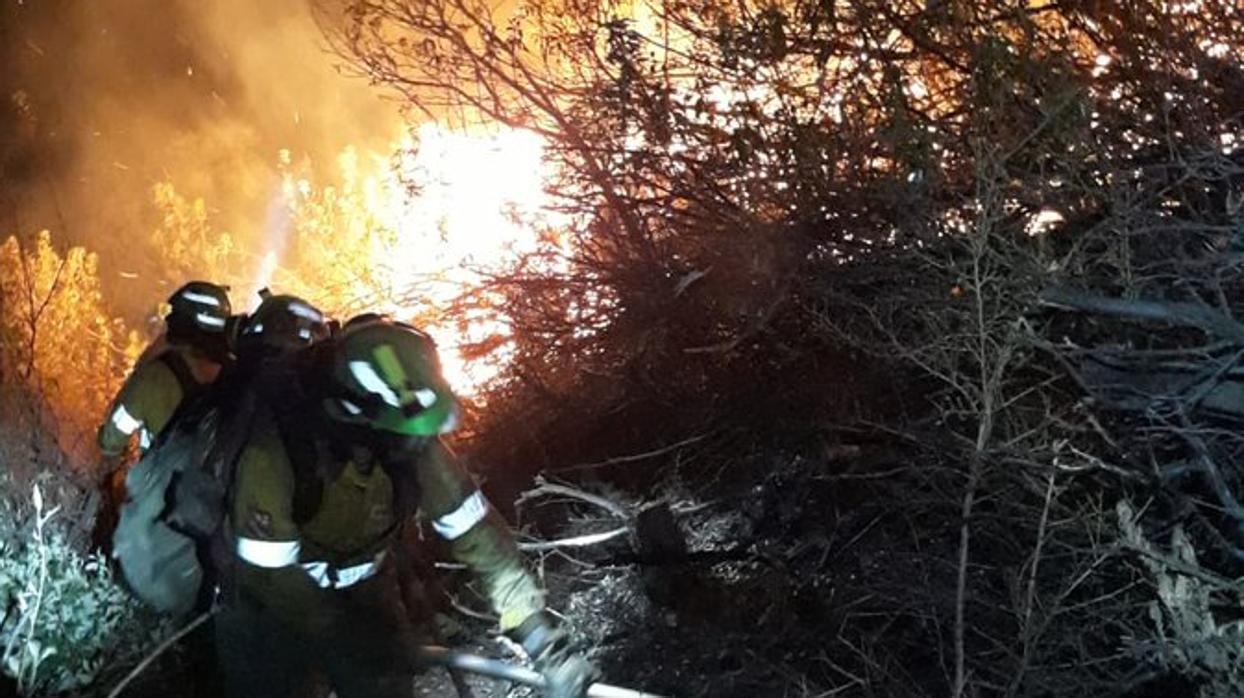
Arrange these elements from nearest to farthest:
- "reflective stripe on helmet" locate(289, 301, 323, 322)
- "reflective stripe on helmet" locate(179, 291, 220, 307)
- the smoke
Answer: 1. "reflective stripe on helmet" locate(289, 301, 323, 322)
2. "reflective stripe on helmet" locate(179, 291, 220, 307)
3. the smoke

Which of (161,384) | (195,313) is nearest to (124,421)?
(161,384)

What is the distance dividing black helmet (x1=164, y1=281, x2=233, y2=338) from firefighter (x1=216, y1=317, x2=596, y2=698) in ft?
4.58

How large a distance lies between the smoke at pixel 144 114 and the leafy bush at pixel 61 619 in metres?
14.9

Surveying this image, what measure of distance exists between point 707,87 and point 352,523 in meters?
3.61

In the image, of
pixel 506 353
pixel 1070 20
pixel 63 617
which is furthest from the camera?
pixel 506 353

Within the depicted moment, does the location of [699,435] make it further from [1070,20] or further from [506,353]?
[1070,20]

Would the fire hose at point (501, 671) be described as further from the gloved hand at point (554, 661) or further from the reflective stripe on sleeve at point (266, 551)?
the reflective stripe on sleeve at point (266, 551)

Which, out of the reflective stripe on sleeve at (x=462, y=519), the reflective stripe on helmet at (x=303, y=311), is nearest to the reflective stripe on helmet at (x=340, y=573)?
the reflective stripe on sleeve at (x=462, y=519)

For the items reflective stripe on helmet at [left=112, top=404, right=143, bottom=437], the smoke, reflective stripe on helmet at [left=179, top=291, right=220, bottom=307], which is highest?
the smoke

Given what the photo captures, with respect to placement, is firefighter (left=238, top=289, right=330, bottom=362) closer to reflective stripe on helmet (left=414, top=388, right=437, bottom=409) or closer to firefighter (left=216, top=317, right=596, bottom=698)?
firefighter (left=216, top=317, right=596, bottom=698)

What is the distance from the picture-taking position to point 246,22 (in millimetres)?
20234

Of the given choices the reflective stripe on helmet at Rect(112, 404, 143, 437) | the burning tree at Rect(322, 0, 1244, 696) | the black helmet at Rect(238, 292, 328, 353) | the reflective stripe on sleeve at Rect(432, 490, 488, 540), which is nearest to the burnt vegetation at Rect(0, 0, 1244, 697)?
the burning tree at Rect(322, 0, 1244, 696)

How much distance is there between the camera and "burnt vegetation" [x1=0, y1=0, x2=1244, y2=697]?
477cm

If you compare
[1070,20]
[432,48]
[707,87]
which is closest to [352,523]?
[707,87]
